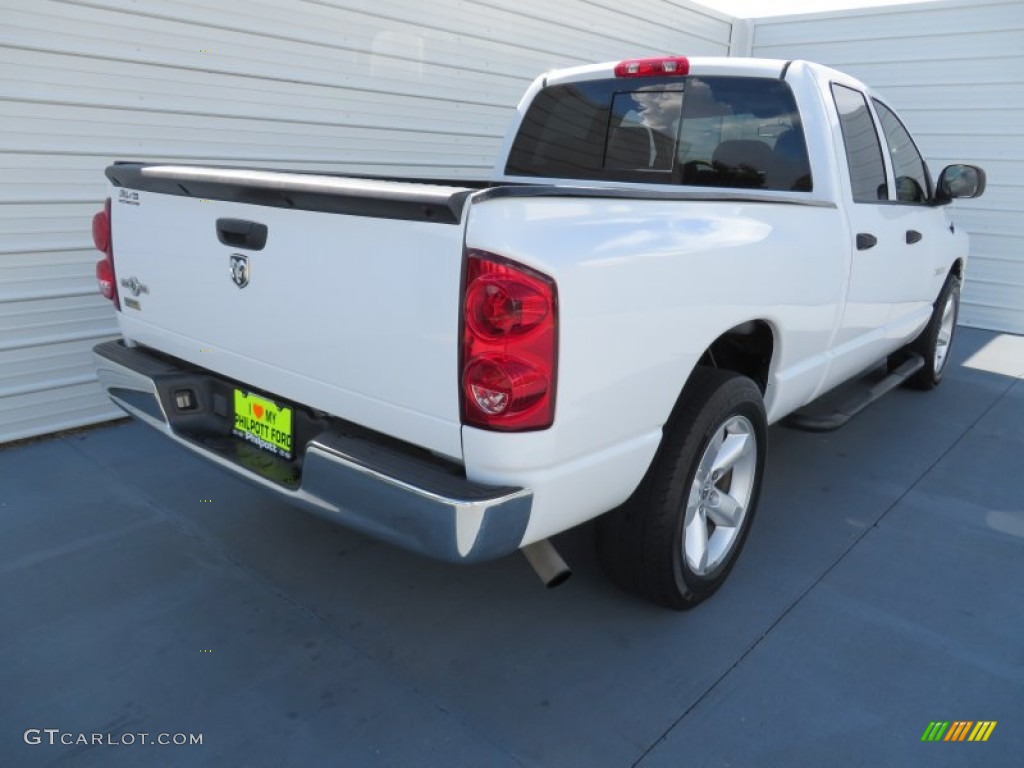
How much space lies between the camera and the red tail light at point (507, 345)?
181 centimetres

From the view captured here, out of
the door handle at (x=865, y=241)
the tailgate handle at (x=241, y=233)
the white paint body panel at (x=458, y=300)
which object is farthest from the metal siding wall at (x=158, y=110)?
the door handle at (x=865, y=241)

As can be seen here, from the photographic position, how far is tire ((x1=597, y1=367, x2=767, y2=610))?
2.47 m

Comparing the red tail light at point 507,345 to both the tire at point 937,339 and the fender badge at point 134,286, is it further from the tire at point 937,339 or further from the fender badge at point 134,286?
the tire at point 937,339

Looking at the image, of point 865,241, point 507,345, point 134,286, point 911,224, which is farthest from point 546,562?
point 911,224

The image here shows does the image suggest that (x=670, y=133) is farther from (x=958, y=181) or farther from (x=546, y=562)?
(x=546, y=562)

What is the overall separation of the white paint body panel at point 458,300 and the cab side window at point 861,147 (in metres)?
0.79

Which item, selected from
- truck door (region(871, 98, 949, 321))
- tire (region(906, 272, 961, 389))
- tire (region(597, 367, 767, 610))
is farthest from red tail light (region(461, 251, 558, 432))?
tire (region(906, 272, 961, 389))

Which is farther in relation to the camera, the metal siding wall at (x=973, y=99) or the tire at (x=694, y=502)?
the metal siding wall at (x=973, y=99)

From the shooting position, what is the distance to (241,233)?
2297 mm

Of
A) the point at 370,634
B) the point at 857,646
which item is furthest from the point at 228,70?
the point at 857,646

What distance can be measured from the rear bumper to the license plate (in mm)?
34

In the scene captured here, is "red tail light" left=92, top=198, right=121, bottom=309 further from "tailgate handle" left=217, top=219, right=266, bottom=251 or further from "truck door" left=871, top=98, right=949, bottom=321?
"truck door" left=871, top=98, right=949, bottom=321

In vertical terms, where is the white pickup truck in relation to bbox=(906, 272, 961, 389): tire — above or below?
above

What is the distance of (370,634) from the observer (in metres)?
2.62
